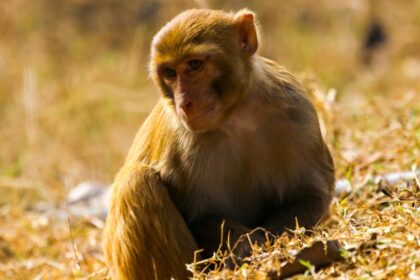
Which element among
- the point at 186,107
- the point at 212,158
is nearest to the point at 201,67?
the point at 186,107

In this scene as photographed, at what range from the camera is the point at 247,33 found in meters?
5.51

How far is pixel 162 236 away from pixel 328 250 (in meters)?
1.34

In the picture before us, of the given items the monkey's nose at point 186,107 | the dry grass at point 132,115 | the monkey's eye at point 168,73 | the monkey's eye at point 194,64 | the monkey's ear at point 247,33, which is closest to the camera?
the dry grass at point 132,115

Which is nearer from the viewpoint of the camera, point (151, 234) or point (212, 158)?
point (151, 234)

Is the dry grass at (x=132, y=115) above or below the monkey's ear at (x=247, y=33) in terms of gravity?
below

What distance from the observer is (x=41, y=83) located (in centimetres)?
1495

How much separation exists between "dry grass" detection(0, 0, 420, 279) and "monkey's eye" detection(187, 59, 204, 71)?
46.6 inches

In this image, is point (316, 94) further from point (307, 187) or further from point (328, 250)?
point (328, 250)

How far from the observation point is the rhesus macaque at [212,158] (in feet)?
17.0

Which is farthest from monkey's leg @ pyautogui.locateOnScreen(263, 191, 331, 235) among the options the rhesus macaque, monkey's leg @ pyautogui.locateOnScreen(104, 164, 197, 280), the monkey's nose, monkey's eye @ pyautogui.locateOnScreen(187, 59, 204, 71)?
monkey's eye @ pyautogui.locateOnScreen(187, 59, 204, 71)

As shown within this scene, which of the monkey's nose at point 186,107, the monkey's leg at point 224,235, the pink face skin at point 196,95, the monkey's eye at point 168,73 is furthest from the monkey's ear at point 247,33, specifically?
the monkey's leg at point 224,235

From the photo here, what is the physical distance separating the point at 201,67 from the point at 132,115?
8.18 metres

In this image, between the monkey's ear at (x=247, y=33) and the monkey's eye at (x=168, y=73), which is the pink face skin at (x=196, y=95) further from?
the monkey's ear at (x=247, y=33)

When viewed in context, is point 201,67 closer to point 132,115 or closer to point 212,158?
point 212,158
